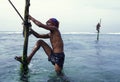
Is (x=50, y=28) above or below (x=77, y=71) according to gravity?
above

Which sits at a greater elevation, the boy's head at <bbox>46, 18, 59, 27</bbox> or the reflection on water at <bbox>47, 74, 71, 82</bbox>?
the boy's head at <bbox>46, 18, 59, 27</bbox>

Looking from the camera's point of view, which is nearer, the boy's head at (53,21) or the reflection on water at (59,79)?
the boy's head at (53,21)

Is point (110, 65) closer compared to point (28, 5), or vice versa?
point (28, 5)

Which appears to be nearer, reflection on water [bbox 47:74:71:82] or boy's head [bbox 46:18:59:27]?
boy's head [bbox 46:18:59:27]

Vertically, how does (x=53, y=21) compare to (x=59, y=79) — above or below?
above

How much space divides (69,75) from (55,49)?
1.89 meters

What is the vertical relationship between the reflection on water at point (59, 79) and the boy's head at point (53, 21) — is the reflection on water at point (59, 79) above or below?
below

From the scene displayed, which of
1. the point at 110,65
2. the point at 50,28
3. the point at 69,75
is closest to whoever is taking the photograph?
the point at 50,28

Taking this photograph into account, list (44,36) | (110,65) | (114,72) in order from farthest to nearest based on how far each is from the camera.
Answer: (110,65)
(114,72)
(44,36)

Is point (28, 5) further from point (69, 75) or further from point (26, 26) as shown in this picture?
point (69, 75)

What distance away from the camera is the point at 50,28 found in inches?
467

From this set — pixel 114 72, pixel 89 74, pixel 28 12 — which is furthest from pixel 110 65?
pixel 28 12

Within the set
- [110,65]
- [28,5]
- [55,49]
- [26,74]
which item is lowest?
[110,65]

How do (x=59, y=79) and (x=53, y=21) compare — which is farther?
(x=59, y=79)
